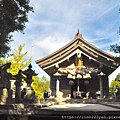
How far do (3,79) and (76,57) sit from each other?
34.7 ft

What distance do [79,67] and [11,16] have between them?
1033 cm

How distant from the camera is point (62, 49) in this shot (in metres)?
18.0

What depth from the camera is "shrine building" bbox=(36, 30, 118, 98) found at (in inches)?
648

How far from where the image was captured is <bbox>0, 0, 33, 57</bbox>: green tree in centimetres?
→ 762

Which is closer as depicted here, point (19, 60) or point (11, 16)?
point (11, 16)

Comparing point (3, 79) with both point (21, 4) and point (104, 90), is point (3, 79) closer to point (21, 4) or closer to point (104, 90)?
point (21, 4)

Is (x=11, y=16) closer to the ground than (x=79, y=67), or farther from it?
farther from it

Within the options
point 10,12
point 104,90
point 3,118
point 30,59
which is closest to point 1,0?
point 10,12

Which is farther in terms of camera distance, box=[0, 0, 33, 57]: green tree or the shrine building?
the shrine building

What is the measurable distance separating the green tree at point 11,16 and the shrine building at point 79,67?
27.1 feet

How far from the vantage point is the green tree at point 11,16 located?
762cm

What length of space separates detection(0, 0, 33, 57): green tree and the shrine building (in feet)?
27.1

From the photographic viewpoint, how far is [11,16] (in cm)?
827

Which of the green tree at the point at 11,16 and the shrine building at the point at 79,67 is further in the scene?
the shrine building at the point at 79,67
